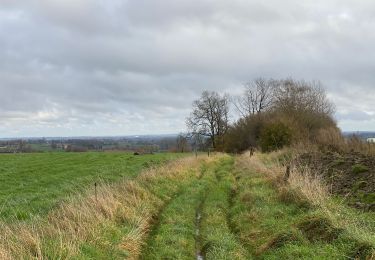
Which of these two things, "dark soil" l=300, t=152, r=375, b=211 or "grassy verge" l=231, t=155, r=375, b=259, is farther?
"dark soil" l=300, t=152, r=375, b=211

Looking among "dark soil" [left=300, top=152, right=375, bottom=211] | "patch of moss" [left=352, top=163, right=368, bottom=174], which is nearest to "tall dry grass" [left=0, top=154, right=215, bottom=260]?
"dark soil" [left=300, top=152, right=375, bottom=211]

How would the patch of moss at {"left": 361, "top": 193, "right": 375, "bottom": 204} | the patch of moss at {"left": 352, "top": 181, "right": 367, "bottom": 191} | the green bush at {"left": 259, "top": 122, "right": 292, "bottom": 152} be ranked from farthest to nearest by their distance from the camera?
the green bush at {"left": 259, "top": 122, "right": 292, "bottom": 152} → the patch of moss at {"left": 352, "top": 181, "right": 367, "bottom": 191} → the patch of moss at {"left": 361, "top": 193, "right": 375, "bottom": 204}

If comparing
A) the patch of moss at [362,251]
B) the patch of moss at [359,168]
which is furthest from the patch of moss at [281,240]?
the patch of moss at [359,168]

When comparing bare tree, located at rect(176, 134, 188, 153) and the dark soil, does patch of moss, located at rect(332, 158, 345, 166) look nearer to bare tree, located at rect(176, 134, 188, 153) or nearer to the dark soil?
the dark soil

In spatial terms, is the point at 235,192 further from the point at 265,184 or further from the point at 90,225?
the point at 90,225

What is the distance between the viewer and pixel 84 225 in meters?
10.6

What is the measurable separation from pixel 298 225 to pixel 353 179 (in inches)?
272

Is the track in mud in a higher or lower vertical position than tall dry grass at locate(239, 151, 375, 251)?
lower

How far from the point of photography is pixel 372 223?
10.4 meters

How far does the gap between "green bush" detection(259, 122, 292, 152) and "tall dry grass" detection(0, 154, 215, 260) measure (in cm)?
3420

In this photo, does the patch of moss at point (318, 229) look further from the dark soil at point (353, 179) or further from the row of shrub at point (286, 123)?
the row of shrub at point (286, 123)

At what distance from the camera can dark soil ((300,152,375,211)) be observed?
13.5 metres

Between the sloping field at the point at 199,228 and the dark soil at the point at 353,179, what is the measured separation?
0.96 metres

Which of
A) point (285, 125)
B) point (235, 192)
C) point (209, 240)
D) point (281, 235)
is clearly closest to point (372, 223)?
point (281, 235)
